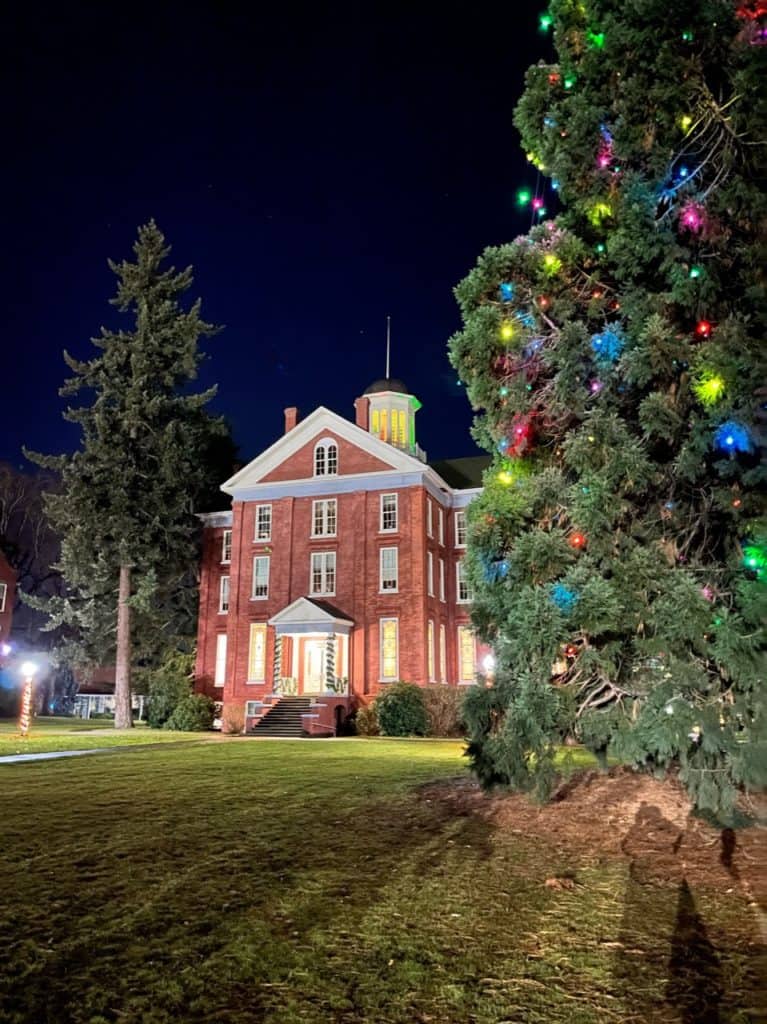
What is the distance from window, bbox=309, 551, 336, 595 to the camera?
3000cm

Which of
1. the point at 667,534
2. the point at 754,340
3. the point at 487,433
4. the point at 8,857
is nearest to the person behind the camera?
the point at 8,857

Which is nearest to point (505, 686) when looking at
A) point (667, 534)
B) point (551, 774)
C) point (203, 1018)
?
point (551, 774)

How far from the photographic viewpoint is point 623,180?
8.57m

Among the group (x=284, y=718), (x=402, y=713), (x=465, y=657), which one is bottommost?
(x=284, y=718)

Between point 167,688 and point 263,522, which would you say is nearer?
point 167,688

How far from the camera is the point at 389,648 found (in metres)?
28.4

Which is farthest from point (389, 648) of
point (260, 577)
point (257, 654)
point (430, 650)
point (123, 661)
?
point (123, 661)

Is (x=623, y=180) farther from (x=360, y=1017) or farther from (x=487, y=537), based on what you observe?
(x=360, y=1017)

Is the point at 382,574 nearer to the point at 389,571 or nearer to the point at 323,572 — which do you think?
the point at 389,571

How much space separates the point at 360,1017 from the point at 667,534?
22.0 ft

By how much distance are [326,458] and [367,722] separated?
11.3 metres

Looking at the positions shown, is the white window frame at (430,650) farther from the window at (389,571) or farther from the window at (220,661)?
the window at (220,661)

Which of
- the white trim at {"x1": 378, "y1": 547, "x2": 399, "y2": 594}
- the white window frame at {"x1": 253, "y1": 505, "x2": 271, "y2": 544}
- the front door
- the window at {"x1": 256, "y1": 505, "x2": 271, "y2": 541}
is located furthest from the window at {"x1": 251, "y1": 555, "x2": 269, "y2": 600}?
the white trim at {"x1": 378, "y1": 547, "x2": 399, "y2": 594}

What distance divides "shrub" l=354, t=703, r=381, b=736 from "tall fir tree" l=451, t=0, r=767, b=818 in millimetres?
17865
